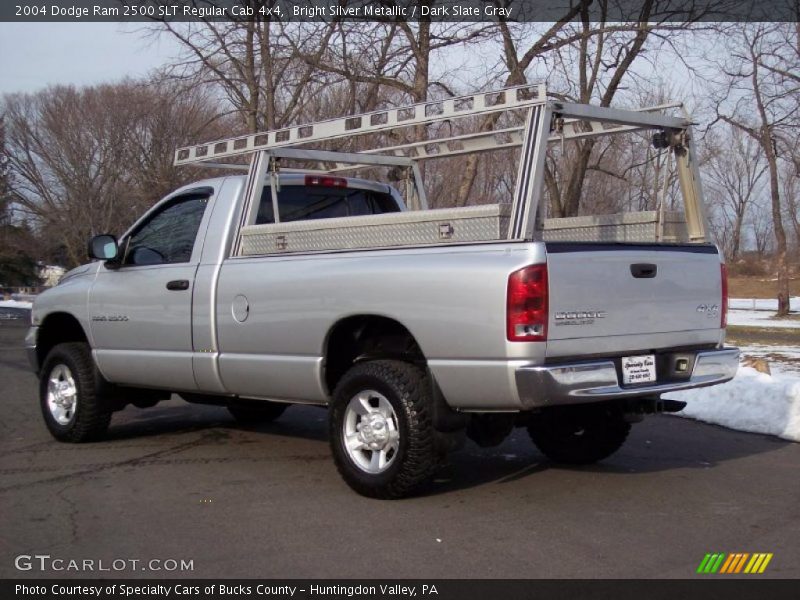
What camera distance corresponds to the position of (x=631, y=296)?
17.7ft

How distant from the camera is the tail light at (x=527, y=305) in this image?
4.89 meters

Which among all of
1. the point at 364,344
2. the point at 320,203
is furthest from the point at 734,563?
the point at 320,203

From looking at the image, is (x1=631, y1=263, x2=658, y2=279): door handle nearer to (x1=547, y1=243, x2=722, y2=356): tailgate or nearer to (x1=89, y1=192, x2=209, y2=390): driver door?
(x1=547, y1=243, x2=722, y2=356): tailgate

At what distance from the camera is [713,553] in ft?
15.2

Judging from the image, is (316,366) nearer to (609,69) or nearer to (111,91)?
(609,69)

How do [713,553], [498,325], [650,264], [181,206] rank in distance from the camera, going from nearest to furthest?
[713,553]
[498,325]
[650,264]
[181,206]

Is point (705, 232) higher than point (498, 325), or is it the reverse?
point (705, 232)

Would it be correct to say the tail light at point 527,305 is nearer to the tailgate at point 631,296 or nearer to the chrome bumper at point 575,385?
the tailgate at point 631,296

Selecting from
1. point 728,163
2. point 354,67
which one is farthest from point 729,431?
point 728,163

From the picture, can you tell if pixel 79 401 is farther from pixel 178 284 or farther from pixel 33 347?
pixel 178 284

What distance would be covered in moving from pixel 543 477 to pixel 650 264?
1748 millimetres

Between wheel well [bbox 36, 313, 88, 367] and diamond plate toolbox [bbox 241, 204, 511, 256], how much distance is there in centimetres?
237

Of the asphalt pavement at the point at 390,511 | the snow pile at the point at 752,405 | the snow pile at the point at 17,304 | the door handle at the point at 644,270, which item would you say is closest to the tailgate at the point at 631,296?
the door handle at the point at 644,270

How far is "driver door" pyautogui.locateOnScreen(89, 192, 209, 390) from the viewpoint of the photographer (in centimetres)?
688
